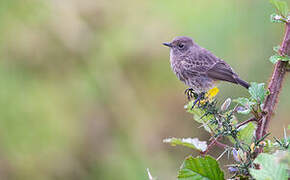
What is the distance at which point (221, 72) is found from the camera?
329 centimetres

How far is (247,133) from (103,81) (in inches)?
139

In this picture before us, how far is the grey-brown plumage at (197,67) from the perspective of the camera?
10.6 feet

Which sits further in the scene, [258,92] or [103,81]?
[103,81]

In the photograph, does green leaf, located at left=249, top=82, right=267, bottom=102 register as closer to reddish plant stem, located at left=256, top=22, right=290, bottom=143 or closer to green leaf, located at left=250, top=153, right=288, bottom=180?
reddish plant stem, located at left=256, top=22, right=290, bottom=143

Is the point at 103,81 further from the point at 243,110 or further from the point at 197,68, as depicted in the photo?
the point at 243,110

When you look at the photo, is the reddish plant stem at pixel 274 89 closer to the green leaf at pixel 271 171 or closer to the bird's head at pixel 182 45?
the green leaf at pixel 271 171

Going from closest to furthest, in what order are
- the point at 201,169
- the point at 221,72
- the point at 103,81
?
1. the point at 201,169
2. the point at 221,72
3. the point at 103,81

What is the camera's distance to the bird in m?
3.24

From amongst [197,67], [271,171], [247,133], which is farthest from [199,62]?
[271,171]

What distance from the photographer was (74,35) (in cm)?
478

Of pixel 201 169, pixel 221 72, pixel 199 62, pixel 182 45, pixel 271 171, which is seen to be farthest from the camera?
pixel 182 45

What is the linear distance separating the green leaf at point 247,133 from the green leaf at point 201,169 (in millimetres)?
219

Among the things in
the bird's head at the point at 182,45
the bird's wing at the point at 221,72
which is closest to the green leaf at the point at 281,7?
the bird's wing at the point at 221,72

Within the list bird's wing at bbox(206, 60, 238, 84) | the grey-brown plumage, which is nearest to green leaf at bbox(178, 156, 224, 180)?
the grey-brown plumage
